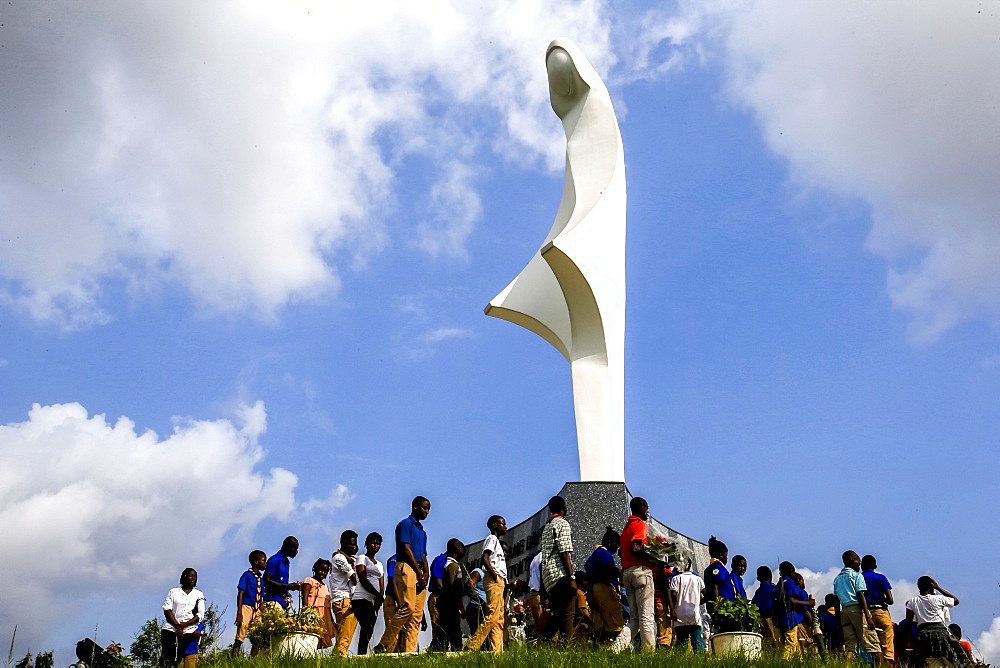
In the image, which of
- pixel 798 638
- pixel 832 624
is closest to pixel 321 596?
pixel 798 638

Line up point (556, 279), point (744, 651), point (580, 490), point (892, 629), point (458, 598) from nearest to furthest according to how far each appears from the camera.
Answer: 1. point (744, 651)
2. point (458, 598)
3. point (892, 629)
4. point (580, 490)
5. point (556, 279)

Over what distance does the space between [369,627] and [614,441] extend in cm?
622

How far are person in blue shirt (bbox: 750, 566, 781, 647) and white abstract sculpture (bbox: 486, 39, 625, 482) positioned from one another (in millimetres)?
4405

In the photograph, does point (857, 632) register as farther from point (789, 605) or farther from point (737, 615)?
point (737, 615)

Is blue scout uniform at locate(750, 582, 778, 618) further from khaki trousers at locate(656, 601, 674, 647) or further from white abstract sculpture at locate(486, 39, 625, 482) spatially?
white abstract sculpture at locate(486, 39, 625, 482)

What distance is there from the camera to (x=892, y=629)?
33.7 feet

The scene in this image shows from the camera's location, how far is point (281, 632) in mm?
8539

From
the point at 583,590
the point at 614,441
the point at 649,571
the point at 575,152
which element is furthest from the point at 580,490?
the point at 575,152

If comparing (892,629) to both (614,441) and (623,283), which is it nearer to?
(614,441)

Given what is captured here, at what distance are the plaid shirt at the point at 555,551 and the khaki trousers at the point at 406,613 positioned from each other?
1.04 metres

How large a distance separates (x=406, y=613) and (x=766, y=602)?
3.53 m

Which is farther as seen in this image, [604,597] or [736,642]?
[604,597]

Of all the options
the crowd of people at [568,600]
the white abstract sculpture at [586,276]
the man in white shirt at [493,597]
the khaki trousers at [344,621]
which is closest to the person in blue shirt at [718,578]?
the crowd of people at [568,600]

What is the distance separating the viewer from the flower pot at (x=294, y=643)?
8445 mm
